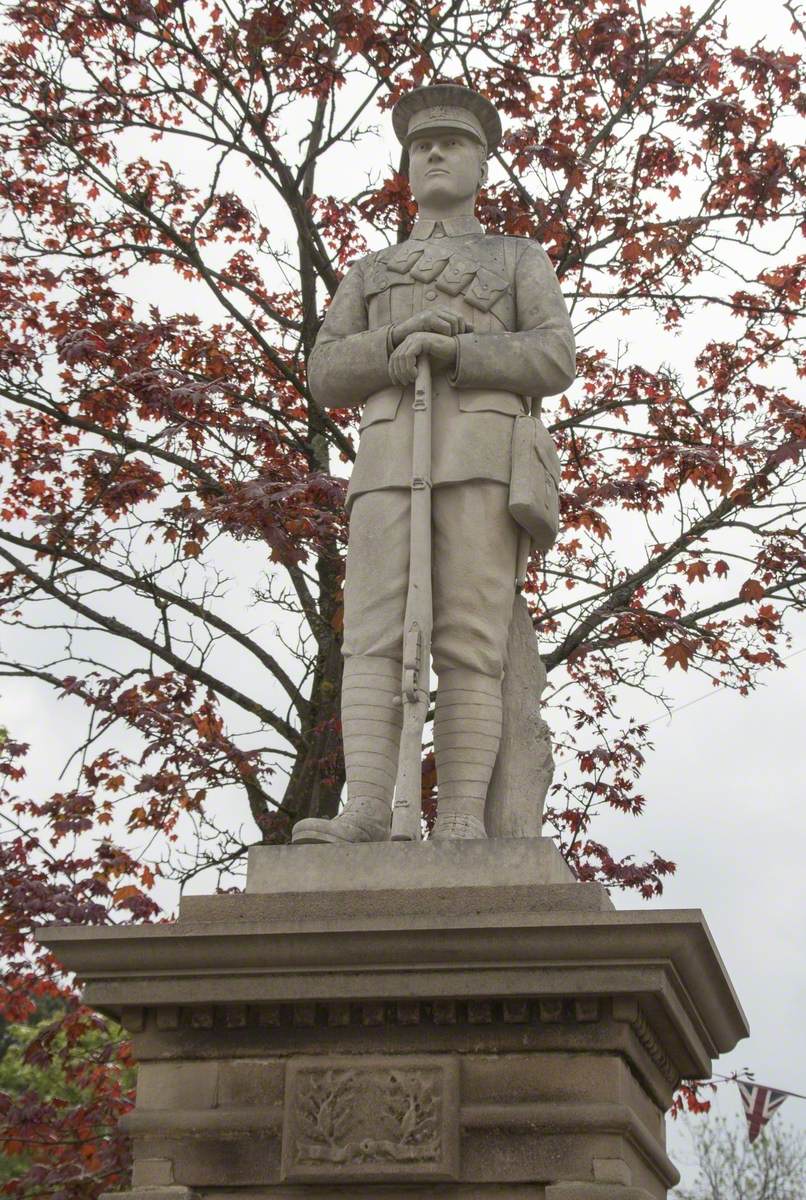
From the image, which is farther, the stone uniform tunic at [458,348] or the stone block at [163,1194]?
the stone uniform tunic at [458,348]

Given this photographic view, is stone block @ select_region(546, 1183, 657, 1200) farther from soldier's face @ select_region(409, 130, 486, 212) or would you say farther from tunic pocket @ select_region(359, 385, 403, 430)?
soldier's face @ select_region(409, 130, 486, 212)

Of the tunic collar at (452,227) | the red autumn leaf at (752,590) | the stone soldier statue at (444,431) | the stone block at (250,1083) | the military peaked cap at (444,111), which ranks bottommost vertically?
the stone block at (250,1083)

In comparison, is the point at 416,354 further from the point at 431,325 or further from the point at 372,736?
the point at 372,736

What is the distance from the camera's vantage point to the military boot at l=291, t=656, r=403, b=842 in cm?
627

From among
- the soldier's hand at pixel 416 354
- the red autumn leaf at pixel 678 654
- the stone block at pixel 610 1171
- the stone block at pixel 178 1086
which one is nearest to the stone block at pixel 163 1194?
the stone block at pixel 178 1086

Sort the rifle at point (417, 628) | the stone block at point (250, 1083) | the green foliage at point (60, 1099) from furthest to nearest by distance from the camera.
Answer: the green foliage at point (60, 1099)
the rifle at point (417, 628)
the stone block at point (250, 1083)

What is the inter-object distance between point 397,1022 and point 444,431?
2.13 meters

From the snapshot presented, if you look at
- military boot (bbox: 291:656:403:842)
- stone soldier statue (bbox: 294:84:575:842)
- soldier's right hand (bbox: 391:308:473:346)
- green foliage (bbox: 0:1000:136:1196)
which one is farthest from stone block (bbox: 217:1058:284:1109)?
green foliage (bbox: 0:1000:136:1196)

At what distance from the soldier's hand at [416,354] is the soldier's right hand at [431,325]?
37 mm

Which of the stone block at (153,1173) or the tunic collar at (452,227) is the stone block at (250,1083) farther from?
the tunic collar at (452,227)

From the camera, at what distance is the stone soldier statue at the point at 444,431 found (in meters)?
6.32

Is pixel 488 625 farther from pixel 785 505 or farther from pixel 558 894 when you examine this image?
pixel 785 505

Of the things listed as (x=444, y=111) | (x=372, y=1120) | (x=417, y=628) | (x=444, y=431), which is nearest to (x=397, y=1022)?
(x=372, y=1120)

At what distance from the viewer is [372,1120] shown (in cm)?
553
